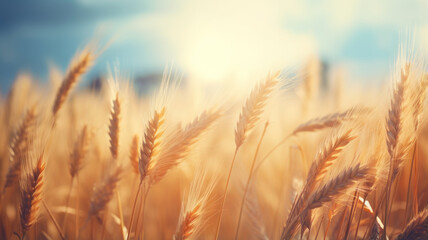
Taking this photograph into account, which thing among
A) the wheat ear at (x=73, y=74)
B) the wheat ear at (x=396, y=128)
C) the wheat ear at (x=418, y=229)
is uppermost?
the wheat ear at (x=73, y=74)

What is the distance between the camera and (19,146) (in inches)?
61.1

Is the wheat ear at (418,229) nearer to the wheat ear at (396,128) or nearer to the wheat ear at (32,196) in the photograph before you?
the wheat ear at (396,128)

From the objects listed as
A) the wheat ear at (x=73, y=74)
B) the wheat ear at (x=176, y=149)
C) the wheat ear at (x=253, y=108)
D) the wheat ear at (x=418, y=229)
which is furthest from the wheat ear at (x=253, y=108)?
the wheat ear at (x=73, y=74)

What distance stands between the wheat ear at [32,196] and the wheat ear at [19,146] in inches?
16.2

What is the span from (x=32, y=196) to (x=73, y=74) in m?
0.73

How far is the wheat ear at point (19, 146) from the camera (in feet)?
4.86

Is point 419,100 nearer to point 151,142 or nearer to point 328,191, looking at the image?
point 328,191

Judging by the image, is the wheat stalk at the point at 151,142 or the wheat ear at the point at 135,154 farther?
the wheat ear at the point at 135,154

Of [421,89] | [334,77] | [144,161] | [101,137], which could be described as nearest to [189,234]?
[144,161]

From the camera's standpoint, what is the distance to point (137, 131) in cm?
149

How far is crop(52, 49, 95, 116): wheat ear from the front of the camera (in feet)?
5.19

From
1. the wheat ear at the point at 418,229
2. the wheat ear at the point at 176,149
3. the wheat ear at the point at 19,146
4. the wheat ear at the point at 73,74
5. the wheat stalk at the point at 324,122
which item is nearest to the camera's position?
the wheat ear at the point at 418,229

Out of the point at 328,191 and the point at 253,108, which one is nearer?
the point at 328,191

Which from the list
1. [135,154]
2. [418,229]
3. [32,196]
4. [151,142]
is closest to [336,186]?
[418,229]
